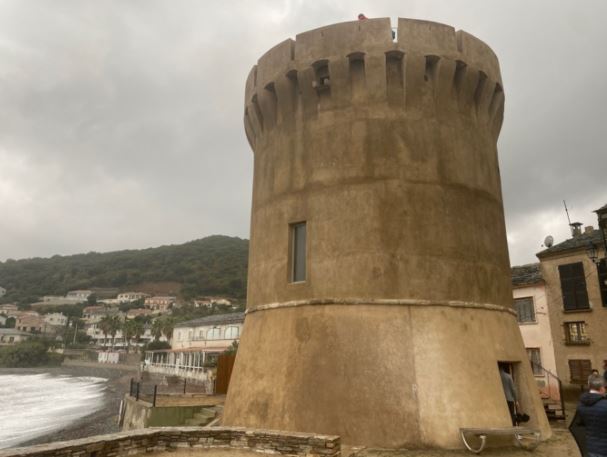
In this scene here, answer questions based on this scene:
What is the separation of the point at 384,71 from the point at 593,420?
29.4 ft

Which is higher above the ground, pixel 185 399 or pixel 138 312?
pixel 138 312

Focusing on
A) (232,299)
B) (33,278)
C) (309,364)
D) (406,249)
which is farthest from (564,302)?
(33,278)

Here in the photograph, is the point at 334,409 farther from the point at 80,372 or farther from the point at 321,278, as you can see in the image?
the point at 80,372

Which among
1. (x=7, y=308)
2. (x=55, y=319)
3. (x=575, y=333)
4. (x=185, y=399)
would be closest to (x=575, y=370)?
(x=575, y=333)

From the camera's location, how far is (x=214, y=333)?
6106cm

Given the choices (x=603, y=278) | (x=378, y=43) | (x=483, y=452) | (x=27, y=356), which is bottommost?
(x=483, y=452)

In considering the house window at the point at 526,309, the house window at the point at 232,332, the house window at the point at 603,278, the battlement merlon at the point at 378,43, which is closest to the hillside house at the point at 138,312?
the house window at the point at 232,332

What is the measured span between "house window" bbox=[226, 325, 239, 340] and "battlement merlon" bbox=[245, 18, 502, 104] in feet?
154

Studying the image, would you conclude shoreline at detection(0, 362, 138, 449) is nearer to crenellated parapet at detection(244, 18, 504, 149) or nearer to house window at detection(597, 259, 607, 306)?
crenellated parapet at detection(244, 18, 504, 149)

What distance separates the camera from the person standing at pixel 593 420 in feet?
16.1

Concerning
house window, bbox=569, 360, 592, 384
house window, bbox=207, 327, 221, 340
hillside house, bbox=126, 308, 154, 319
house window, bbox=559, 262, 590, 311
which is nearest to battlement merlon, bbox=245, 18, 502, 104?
house window, bbox=559, 262, 590, 311

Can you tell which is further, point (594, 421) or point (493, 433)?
point (493, 433)

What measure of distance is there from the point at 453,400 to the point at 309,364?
3117 mm

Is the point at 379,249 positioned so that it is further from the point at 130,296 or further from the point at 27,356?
the point at 130,296
